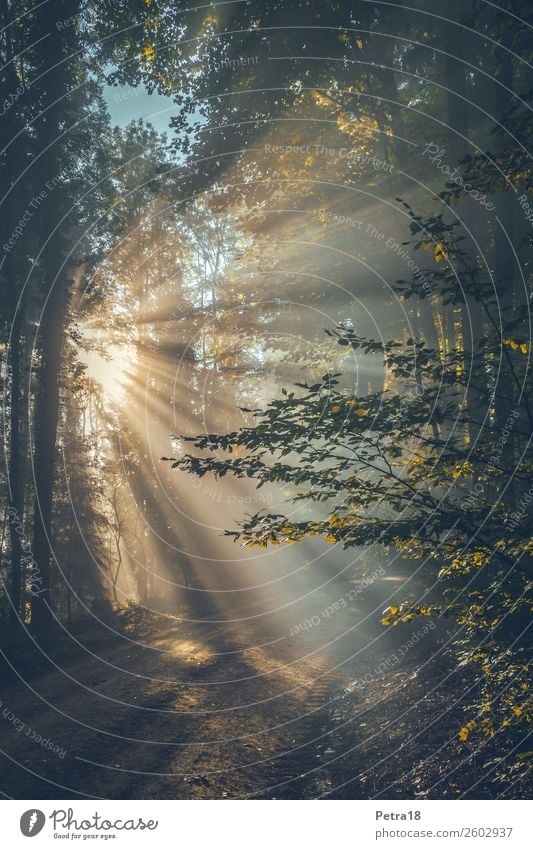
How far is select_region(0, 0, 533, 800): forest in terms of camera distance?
520 centimetres

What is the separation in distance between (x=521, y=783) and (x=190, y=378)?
28556 mm

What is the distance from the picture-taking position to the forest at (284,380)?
5199 millimetres

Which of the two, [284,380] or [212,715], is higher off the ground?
[284,380]

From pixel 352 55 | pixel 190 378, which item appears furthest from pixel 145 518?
pixel 352 55

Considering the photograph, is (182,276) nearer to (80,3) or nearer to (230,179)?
(80,3)

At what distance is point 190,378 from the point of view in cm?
3200

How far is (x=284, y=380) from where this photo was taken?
29625mm
